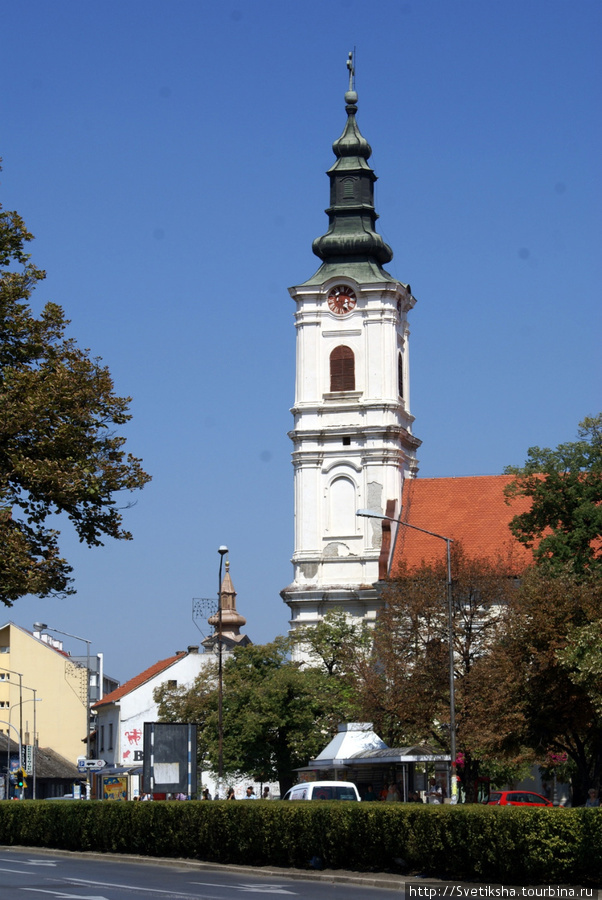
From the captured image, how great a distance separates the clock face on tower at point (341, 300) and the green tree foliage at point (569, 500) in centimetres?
3046

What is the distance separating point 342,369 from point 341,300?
391 cm

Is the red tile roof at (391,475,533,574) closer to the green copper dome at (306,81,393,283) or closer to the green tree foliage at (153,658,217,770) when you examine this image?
the green tree foliage at (153,658,217,770)

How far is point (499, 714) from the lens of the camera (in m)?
41.1

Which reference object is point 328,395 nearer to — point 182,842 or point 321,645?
→ point 321,645

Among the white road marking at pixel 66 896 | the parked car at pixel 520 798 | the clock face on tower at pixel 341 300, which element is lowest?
the white road marking at pixel 66 896

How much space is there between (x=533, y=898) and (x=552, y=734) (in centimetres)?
2067

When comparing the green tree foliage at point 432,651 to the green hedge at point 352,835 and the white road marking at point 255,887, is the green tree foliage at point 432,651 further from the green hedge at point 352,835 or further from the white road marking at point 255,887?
the white road marking at point 255,887

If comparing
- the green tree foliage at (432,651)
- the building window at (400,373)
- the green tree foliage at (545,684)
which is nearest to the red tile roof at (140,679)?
the building window at (400,373)

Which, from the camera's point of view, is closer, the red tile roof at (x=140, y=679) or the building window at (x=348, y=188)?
the building window at (x=348, y=188)

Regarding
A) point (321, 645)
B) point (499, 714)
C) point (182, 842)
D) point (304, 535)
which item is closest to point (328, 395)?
point (304, 535)

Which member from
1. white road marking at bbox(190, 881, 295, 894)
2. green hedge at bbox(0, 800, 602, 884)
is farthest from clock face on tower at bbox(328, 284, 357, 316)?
white road marking at bbox(190, 881, 295, 894)

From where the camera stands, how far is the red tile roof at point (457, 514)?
73875 millimetres

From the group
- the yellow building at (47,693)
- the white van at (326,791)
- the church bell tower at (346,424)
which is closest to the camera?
the white van at (326,791)

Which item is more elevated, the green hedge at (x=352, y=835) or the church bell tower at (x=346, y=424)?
the church bell tower at (x=346, y=424)
